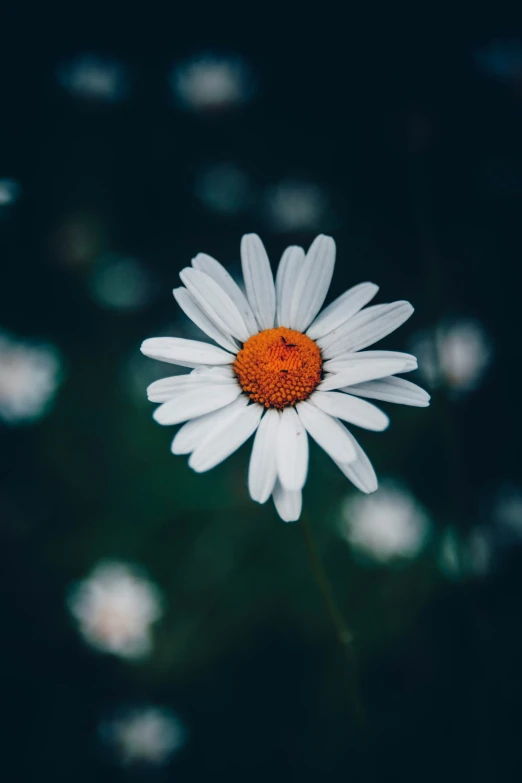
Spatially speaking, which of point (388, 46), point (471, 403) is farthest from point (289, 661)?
point (388, 46)

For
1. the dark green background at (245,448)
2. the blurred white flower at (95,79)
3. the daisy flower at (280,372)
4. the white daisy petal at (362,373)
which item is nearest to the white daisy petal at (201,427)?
the daisy flower at (280,372)

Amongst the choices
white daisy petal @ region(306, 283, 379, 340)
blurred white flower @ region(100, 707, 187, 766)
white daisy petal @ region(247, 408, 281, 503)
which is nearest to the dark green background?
blurred white flower @ region(100, 707, 187, 766)

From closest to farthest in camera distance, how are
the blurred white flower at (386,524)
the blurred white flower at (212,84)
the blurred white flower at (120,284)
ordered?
the blurred white flower at (386,524)
the blurred white flower at (120,284)
the blurred white flower at (212,84)

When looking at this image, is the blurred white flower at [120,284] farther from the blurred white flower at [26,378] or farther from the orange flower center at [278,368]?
the orange flower center at [278,368]

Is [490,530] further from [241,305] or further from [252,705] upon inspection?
[241,305]

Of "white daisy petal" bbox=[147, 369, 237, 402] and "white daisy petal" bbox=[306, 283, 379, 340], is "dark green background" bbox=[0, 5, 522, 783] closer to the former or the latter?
"white daisy petal" bbox=[306, 283, 379, 340]

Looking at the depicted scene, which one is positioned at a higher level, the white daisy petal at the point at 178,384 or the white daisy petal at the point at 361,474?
the white daisy petal at the point at 178,384
